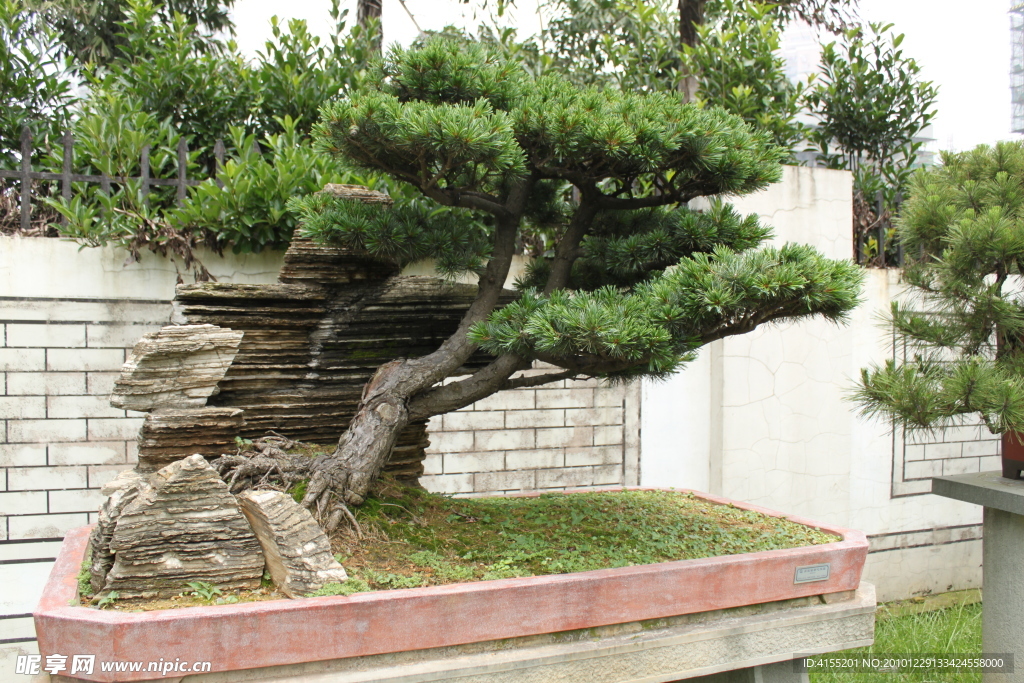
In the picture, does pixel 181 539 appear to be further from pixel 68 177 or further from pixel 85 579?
pixel 68 177

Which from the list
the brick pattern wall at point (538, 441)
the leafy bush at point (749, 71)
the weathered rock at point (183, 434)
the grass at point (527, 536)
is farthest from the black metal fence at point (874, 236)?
the weathered rock at point (183, 434)

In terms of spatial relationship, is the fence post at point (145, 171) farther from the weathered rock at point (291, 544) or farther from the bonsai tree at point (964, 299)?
the bonsai tree at point (964, 299)

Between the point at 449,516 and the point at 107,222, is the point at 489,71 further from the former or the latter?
the point at 107,222

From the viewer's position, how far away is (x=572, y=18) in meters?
5.00

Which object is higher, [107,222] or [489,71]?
[489,71]

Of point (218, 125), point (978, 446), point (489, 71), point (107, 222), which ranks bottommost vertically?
point (978, 446)

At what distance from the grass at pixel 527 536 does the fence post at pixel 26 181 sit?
159cm

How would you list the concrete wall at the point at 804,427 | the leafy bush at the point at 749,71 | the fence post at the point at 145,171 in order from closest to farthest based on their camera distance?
the fence post at the point at 145,171 < the concrete wall at the point at 804,427 < the leafy bush at the point at 749,71

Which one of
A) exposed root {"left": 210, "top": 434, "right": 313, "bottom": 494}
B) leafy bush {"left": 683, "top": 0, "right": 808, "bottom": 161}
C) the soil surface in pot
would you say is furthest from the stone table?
leafy bush {"left": 683, "top": 0, "right": 808, "bottom": 161}

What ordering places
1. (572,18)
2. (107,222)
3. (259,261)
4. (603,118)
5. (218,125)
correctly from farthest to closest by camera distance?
(572,18) < (218,125) < (259,261) < (107,222) < (603,118)

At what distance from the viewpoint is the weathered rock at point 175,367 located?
1764 mm

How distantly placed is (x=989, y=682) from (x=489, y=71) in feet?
7.19

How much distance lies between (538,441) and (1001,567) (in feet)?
5.16

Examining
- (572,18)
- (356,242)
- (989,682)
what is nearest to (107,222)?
(356,242)
